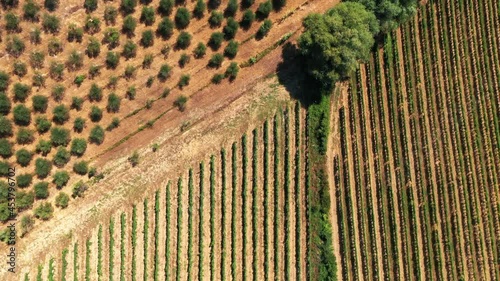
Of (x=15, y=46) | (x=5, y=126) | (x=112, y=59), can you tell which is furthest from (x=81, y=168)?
(x=15, y=46)

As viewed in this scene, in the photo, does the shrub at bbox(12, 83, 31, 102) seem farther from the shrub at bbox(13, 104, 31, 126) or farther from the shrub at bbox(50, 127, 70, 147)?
the shrub at bbox(50, 127, 70, 147)

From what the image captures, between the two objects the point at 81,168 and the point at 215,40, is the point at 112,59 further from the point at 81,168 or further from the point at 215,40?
the point at 81,168

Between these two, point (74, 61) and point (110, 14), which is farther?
point (110, 14)

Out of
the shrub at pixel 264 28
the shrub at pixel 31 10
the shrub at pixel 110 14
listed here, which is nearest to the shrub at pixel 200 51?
the shrub at pixel 264 28

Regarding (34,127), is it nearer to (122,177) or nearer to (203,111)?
(122,177)

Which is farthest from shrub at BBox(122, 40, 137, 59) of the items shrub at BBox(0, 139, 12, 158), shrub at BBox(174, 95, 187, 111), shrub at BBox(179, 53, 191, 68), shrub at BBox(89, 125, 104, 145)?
shrub at BBox(0, 139, 12, 158)

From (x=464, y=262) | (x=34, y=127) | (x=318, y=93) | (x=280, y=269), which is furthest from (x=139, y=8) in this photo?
(x=464, y=262)
